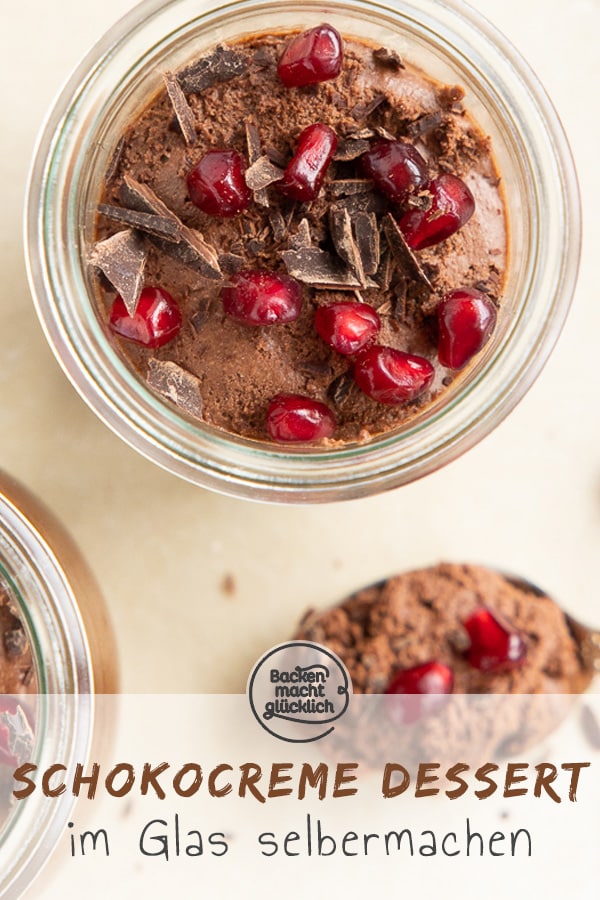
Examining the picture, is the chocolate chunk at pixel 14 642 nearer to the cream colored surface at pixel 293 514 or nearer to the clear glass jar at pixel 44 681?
the clear glass jar at pixel 44 681

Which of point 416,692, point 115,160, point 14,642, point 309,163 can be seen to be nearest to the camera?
point 309,163

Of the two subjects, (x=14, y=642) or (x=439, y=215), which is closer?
(x=439, y=215)

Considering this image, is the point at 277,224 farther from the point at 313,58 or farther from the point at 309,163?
the point at 313,58

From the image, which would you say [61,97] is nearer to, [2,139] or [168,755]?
[2,139]

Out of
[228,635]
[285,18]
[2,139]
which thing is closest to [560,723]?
[228,635]

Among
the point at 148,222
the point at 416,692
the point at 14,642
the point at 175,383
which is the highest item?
the point at 148,222

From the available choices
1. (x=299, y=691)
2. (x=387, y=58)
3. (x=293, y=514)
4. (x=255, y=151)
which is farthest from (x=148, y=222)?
(x=299, y=691)

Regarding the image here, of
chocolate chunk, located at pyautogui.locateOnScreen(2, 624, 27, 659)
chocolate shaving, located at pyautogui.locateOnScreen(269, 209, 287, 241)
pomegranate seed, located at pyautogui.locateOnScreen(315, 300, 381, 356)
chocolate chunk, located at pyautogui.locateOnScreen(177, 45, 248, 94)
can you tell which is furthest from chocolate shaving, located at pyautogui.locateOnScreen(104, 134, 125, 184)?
chocolate chunk, located at pyautogui.locateOnScreen(2, 624, 27, 659)

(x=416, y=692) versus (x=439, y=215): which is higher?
(x=439, y=215)

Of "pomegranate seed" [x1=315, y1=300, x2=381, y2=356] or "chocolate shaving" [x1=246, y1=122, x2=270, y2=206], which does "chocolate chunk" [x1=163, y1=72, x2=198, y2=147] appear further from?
"pomegranate seed" [x1=315, y1=300, x2=381, y2=356]
